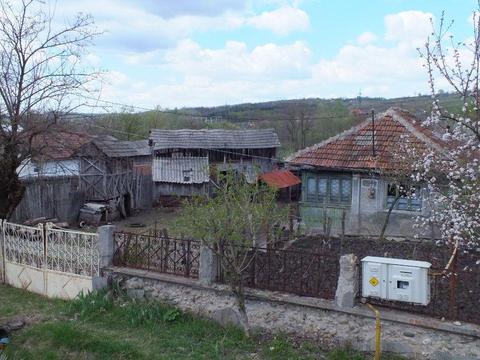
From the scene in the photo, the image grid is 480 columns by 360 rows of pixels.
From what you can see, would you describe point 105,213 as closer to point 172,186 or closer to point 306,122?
point 172,186

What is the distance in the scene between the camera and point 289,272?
30.7 feet

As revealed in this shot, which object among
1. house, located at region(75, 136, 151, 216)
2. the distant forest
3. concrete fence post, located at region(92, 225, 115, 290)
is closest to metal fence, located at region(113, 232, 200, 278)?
concrete fence post, located at region(92, 225, 115, 290)

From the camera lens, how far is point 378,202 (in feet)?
54.7

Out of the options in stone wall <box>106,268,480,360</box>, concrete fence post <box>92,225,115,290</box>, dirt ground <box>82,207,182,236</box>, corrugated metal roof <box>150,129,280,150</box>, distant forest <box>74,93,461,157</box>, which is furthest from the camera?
distant forest <box>74,93,461,157</box>

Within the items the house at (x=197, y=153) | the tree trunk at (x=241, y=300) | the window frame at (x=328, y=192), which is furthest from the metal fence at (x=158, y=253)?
the house at (x=197, y=153)

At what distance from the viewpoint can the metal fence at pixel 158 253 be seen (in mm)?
10125

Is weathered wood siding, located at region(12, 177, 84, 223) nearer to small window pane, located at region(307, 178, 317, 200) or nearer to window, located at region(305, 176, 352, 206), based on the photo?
small window pane, located at region(307, 178, 317, 200)

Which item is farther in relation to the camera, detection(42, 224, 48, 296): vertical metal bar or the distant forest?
the distant forest

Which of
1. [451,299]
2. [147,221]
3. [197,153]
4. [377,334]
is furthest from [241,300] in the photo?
[197,153]

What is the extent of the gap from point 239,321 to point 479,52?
5853mm

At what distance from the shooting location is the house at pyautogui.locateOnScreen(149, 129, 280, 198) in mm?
30172

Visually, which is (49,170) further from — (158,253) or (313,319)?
(313,319)

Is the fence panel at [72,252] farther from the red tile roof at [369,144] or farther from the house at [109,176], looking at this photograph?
the house at [109,176]

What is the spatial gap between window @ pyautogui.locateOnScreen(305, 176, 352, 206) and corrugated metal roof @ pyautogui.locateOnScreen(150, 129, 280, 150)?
14894 millimetres
